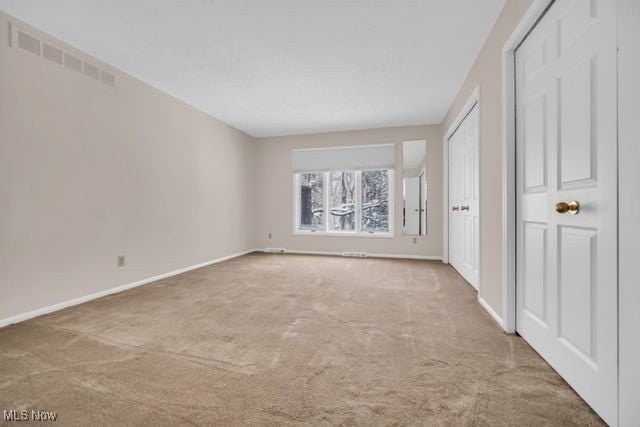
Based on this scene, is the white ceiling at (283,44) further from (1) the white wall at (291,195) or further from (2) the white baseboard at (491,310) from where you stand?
(2) the white baseboard at (491,310)

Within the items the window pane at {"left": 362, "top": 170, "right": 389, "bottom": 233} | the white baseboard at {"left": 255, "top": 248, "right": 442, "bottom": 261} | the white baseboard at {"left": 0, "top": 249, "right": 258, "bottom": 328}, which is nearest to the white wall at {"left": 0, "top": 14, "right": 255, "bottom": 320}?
the white baseboard at {"left": 0, "top": 249, "right": 258, "bottom": 328}

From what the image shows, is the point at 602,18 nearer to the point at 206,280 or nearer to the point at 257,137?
the point at 206,280

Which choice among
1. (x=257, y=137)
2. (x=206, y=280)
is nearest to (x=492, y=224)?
(x=206, y=280)

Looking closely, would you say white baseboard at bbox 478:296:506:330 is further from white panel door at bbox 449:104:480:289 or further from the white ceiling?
the white ceiling

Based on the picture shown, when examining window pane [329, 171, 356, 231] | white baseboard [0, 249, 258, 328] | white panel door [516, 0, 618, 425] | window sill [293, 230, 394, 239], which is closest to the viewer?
white panel door [516, 0, 618, 425]

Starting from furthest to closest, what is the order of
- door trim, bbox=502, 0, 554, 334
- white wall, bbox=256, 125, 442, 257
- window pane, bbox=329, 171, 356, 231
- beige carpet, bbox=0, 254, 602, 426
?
window pane, bbox=329, 171, 356, 231, white wall, bbox=256, 125, 442, 257, door trim, bbox=502, 0, 554, 334, beige carpet, bbox=0, 254, 602, 426

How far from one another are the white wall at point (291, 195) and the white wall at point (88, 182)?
5.78ft

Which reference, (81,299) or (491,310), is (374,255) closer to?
(491,310)

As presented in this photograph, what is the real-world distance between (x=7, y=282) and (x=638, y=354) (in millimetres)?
3955

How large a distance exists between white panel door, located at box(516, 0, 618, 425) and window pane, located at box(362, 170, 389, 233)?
3847 mm

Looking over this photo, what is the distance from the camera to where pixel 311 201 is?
646cm

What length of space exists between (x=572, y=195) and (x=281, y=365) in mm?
1839

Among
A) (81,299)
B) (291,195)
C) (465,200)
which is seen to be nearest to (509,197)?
(465,200)

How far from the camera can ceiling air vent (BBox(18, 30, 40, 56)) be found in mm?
2514
